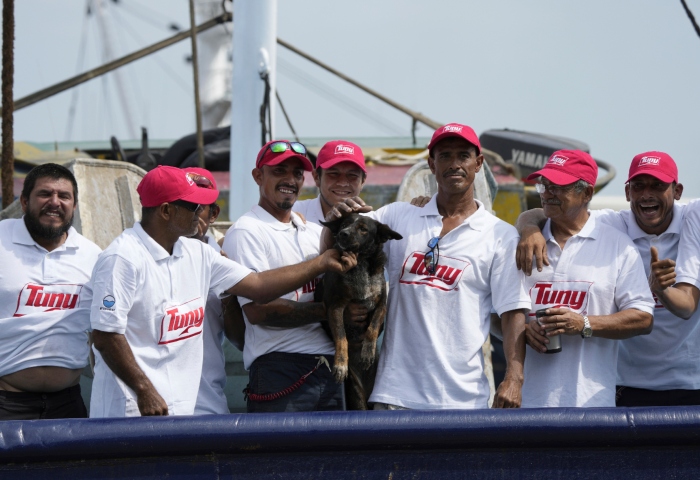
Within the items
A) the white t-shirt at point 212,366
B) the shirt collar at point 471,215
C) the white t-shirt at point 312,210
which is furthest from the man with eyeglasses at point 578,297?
the white t-shirt at point 212,366

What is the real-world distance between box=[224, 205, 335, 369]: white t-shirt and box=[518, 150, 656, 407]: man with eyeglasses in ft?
3.31

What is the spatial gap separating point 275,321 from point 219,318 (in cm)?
43

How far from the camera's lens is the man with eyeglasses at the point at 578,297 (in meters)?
3.68

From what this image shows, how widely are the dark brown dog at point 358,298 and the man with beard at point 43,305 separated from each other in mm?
1241

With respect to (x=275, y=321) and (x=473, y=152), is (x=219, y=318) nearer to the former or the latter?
(x=275, y=321)

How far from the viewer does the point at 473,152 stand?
12.8 feet

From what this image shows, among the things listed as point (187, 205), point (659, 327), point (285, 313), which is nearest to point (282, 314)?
point (285, 313)

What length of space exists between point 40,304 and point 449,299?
1.95 metres

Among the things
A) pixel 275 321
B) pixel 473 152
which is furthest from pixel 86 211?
pixel 473 152

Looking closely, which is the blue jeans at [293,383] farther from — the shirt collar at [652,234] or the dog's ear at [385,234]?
the shirt collar at [652,234]

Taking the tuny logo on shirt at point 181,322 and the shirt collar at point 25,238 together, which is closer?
the tuny logo on shirt at point 181,322

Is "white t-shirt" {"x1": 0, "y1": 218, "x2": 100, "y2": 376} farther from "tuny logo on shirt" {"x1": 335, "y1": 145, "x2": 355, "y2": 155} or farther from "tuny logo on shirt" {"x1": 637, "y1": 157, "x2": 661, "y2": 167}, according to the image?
"tuny logo on shirt" {"x1": 637, "y1": 157, "x2": 661, "y2": 167}

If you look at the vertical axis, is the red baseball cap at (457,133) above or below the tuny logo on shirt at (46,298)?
above

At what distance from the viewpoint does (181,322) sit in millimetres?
3471
